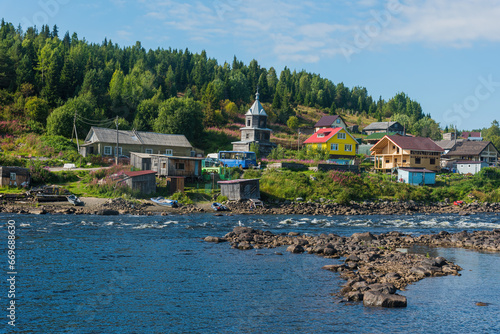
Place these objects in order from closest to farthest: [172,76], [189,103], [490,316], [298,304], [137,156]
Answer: [490,316], [298,304], [137,156], [189,103], [172,76]

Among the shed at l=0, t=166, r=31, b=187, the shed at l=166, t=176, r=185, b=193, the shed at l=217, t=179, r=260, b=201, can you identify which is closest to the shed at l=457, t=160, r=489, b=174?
the shed at l=217, t=179, r=260, b=201

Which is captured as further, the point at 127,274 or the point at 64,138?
the point at 64,138

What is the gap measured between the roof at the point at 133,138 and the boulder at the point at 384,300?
55435 millimetres

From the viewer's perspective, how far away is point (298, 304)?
56.4ft

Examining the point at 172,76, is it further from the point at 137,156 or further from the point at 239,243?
the point at 239,243

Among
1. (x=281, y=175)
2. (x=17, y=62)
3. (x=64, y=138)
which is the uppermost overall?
(x=17, y=62)

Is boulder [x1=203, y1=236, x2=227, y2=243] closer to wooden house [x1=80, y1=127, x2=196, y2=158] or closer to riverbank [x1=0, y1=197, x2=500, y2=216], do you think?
riverbank [x1=0, y1=197, x2=500, y2=216]

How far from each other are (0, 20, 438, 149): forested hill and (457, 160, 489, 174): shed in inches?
1922

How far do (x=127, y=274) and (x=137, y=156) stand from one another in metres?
36.7

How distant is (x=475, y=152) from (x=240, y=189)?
53.7 meters

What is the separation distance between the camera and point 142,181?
4909 centimetres

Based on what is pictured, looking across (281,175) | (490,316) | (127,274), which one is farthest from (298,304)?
(281,175)

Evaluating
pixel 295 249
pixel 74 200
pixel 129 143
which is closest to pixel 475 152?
pixel 129 143

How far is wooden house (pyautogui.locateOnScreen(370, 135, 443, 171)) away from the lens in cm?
6950
